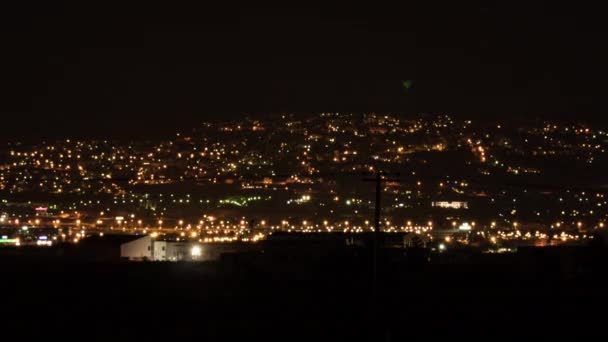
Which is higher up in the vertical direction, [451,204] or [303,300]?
[451,204]

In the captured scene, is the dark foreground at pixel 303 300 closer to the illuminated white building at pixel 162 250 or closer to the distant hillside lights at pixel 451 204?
the illuminated white building at pixel 162 250

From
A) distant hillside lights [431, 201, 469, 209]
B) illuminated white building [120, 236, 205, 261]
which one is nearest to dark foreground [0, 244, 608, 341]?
illuminated white building [120, 236, 205, 261]

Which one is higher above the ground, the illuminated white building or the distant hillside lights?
the distant hillside lights

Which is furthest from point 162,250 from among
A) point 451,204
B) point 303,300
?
point 451,204

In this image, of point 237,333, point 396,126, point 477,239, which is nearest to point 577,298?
point 237,333

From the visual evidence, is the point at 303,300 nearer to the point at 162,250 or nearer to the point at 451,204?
the point at 162,250

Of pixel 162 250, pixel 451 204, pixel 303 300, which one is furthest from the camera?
pixel 451 204

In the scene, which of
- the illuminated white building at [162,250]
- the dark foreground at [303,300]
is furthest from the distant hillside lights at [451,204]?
the dark foreground at [303,300]

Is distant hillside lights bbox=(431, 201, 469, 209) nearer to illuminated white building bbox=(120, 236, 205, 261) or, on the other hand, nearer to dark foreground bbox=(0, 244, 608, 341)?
illuminated white building bbox=(120, 236, 205, 261)

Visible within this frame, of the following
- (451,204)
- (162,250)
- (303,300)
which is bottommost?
(303,300)
